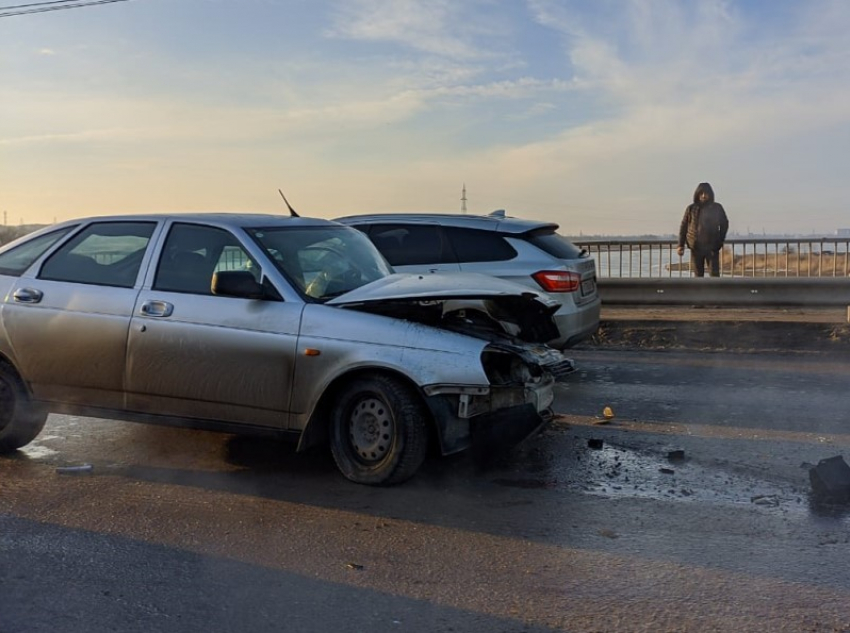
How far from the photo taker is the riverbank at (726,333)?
1088 centimetres

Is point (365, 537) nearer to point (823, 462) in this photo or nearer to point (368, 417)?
point (368, 417)

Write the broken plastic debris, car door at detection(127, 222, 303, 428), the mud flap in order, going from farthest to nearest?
the broken plastic debris, car door at detection(127, 222, 303, 428), the mud flap

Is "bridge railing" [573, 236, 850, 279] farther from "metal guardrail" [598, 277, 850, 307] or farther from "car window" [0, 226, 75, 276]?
"car window" [0, 226, 75, 276]

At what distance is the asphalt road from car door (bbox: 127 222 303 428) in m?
0.51

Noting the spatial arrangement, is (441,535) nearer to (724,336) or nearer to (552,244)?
(552,244)

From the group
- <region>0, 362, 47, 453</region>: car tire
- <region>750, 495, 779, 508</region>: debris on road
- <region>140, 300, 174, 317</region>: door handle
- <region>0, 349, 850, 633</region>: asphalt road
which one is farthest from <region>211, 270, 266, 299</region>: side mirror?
<region>750, 495, 779, 508</region>: debris on road

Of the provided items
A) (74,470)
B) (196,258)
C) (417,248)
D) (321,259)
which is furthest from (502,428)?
(417,248)

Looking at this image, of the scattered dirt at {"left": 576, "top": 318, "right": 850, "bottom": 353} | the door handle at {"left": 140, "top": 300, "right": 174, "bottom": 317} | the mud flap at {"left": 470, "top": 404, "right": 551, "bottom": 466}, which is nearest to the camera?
the mud flap at {"left": 470, "top": 404, "right": 551, "bottom": 466}

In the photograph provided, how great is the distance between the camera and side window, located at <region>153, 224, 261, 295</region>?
5723 mm

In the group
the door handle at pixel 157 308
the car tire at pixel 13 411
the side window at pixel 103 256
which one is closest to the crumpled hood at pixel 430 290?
the door handle at pixel 157 308

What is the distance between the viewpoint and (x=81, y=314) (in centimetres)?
587

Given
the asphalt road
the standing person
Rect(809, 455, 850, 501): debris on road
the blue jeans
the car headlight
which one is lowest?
the asphalt road

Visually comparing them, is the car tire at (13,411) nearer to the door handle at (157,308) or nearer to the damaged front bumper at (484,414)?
the door handle at (157,308)

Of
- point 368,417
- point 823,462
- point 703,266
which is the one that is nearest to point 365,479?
point 368,417
